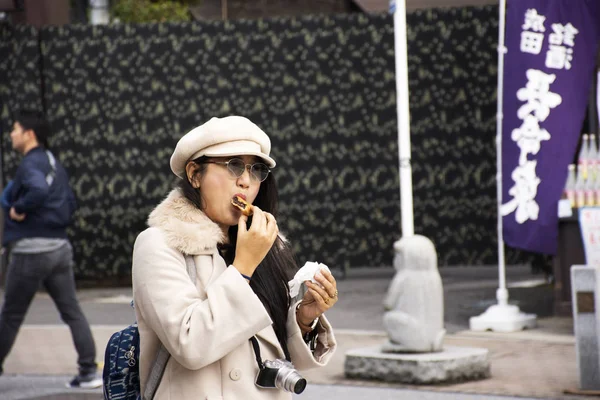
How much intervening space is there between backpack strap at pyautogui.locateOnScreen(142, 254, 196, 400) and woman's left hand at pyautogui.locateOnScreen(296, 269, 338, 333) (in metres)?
0.34

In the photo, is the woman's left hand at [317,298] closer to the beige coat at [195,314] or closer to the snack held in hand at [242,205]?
the beige coat at [195,314]

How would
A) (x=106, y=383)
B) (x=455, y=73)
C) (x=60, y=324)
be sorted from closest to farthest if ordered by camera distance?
(x=106, y=383) → (x=60, y=324) → (x=455, y=73)

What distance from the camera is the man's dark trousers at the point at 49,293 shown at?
745 centimetres

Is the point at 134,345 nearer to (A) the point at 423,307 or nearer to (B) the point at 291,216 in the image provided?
(A) the point at 423,307

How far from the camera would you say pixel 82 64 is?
43.2 ft

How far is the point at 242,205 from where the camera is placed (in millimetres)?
3020

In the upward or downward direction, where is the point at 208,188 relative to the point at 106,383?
upward

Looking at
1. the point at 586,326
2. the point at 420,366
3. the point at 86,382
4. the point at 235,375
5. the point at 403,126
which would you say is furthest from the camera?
the point at 403,126

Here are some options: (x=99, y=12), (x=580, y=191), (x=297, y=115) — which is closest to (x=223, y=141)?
(x=580, y=191)

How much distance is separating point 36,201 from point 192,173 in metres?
4.62

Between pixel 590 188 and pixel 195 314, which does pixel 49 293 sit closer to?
pixel 195 314

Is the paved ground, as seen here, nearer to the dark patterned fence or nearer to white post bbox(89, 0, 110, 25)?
the dark patterned fence

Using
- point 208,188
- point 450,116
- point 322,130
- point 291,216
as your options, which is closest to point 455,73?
point 450,116

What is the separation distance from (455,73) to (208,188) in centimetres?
1020
